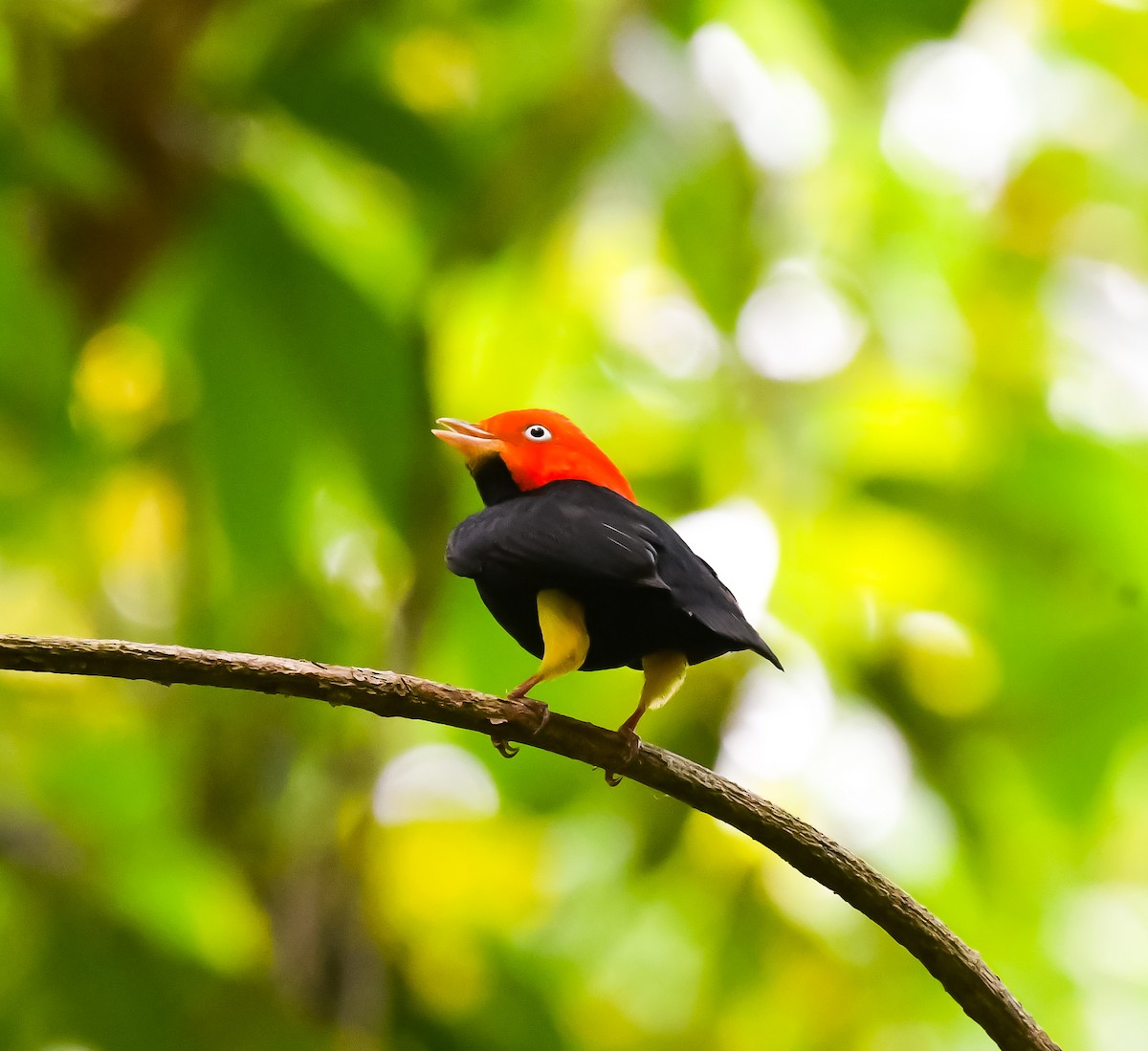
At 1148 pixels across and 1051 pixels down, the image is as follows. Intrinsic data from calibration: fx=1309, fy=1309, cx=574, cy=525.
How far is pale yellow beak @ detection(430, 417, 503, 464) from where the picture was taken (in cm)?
173

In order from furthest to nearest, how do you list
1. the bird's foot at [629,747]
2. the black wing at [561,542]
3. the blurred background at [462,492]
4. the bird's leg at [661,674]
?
1. the blurred background at [462,492]
2. the bird's leg at [661,674]
3. the black wing at [561,542]
4. the bird's foot at [629,747]

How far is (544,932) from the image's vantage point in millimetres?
3992

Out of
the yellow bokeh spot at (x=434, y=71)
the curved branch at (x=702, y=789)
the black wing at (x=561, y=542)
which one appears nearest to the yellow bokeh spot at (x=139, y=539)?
the yellow bokeh spot at (x=434, y=71)

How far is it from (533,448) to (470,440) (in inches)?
3.6

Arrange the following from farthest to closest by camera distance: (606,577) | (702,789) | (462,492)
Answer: (462,492)
(606,577)
(702,789)

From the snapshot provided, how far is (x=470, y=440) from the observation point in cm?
173

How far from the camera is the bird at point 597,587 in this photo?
1.44m

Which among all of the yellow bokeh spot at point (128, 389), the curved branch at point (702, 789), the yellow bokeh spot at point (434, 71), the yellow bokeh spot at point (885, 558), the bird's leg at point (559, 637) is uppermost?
the yellow bokeh spot at point (434, 71)

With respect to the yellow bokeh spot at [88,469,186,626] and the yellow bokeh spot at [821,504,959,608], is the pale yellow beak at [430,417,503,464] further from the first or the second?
the yellow bokeh spot at [88,469,186,626]

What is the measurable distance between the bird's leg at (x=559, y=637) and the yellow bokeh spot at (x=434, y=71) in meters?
2.23

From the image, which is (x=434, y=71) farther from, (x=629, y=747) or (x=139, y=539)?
(x=629, y=747)

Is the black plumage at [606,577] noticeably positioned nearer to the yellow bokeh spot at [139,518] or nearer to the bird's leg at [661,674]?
the bird's leg at [661,674]

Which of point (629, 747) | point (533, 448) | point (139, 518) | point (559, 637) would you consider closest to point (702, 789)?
point (629, 747)

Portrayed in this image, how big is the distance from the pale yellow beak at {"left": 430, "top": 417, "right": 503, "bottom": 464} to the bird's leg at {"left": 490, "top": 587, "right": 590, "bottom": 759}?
0.31m
